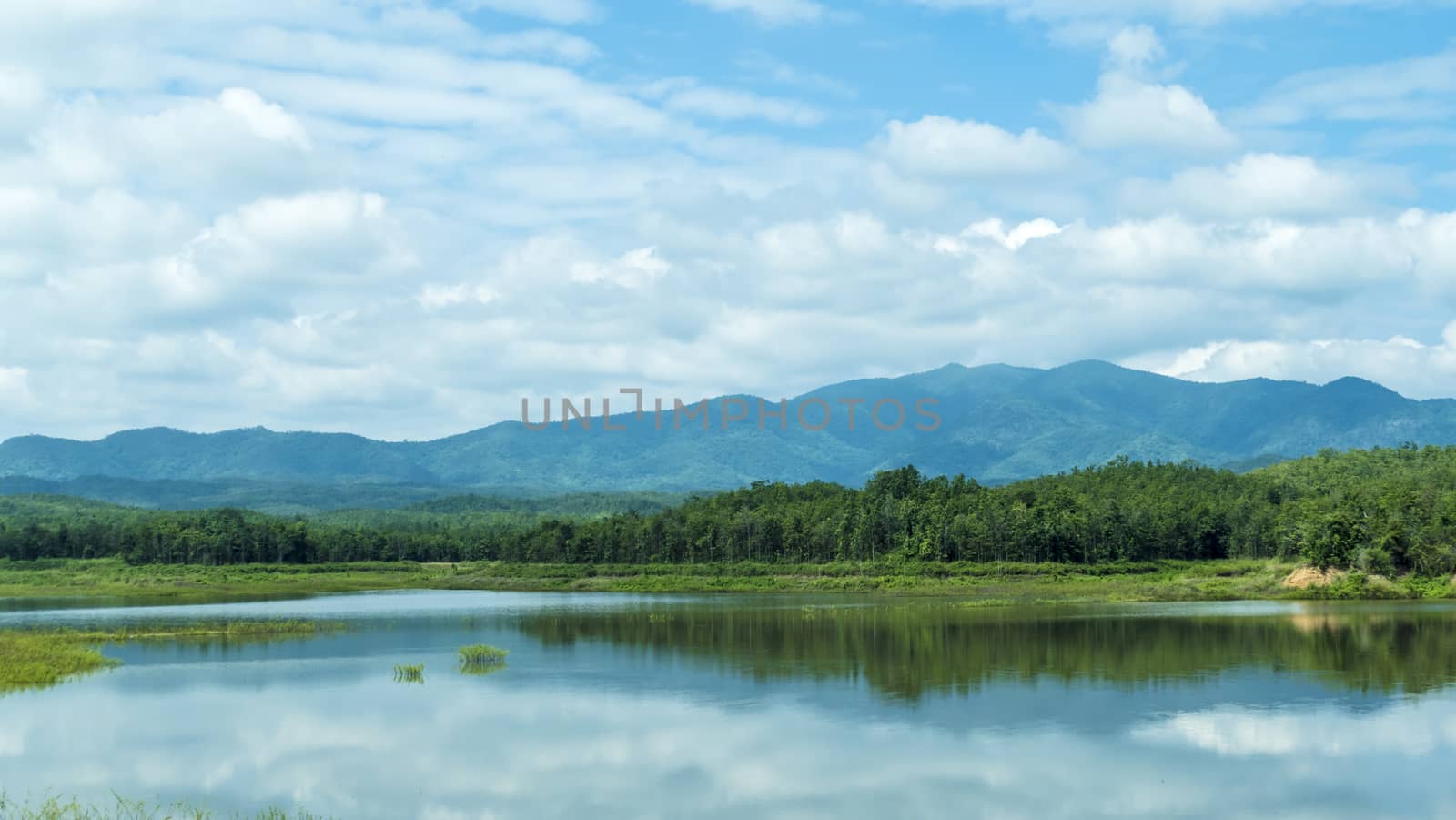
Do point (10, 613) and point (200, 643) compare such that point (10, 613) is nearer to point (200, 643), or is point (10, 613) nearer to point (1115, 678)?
point (200, 643)

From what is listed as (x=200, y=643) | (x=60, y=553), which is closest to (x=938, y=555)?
(x=200, y=643)

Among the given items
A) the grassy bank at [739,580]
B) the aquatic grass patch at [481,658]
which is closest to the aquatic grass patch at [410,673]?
the aquatic grass patch at [481,658]

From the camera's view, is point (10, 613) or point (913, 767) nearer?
point (913, 767)

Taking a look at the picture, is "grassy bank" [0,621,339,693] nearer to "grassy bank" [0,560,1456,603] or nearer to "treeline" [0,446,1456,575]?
"grassy bank" [0,560,1456,603]

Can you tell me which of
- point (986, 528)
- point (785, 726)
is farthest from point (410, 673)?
point (986, 528)

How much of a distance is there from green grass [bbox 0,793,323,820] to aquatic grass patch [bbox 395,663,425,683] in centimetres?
1713

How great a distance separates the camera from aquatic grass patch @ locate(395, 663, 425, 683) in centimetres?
4303

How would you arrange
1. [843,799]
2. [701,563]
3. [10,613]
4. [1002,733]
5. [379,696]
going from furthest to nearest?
[701,563], [10,613], [379,696], [1002,733], [843,799]

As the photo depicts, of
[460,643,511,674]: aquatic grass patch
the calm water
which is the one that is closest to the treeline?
the calm water

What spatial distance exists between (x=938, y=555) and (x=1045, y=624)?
49.0 m

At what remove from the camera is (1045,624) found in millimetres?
61719

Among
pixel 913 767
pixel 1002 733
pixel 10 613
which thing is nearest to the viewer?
pixel 913 767

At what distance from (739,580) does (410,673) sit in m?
66.5

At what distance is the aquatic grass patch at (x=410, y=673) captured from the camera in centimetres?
4303
